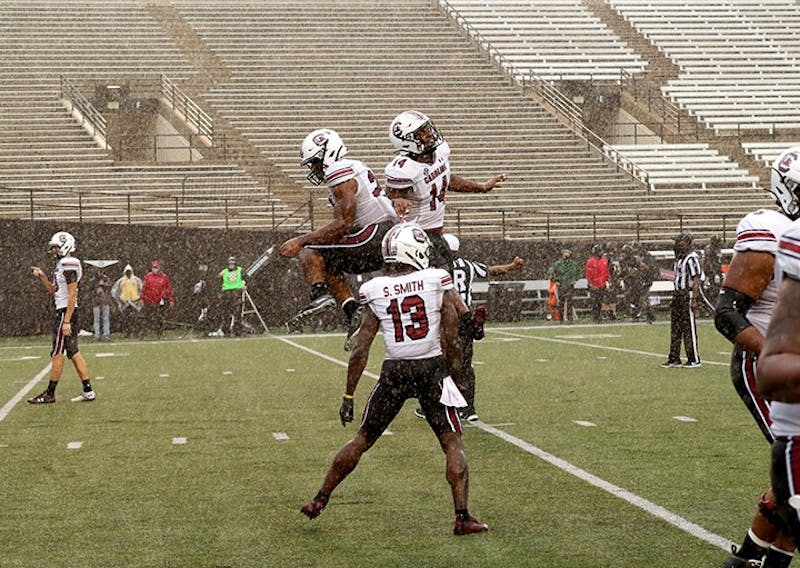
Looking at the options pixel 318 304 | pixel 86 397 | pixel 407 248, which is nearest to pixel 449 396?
pixel 407 248

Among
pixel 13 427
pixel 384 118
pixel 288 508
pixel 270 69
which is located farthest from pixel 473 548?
pixel 270 69

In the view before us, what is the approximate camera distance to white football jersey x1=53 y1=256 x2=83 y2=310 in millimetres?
12664

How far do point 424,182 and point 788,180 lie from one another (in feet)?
15.1

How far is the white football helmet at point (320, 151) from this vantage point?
782 cm

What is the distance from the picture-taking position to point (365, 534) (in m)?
6.14

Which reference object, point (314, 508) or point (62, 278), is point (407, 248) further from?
point (62, 278)

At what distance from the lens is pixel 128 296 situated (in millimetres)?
26062

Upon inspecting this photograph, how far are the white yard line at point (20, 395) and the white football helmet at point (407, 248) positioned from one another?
242 inches

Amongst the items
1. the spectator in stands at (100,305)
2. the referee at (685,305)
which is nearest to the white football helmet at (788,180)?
the referee at (685,305)

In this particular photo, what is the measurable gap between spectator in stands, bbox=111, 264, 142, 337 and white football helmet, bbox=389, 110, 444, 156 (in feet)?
60.8

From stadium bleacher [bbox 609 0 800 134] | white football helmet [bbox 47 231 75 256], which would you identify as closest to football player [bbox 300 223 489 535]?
white football helmet [bbox 47 231 75 256]

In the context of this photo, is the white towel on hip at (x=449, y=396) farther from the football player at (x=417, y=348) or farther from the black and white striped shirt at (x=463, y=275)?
the black and white striped shirt at (x=463, y=275)

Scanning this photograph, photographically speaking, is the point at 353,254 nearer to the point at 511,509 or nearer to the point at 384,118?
the point at 511,509

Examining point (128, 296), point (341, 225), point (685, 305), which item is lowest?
point (128, 296)
